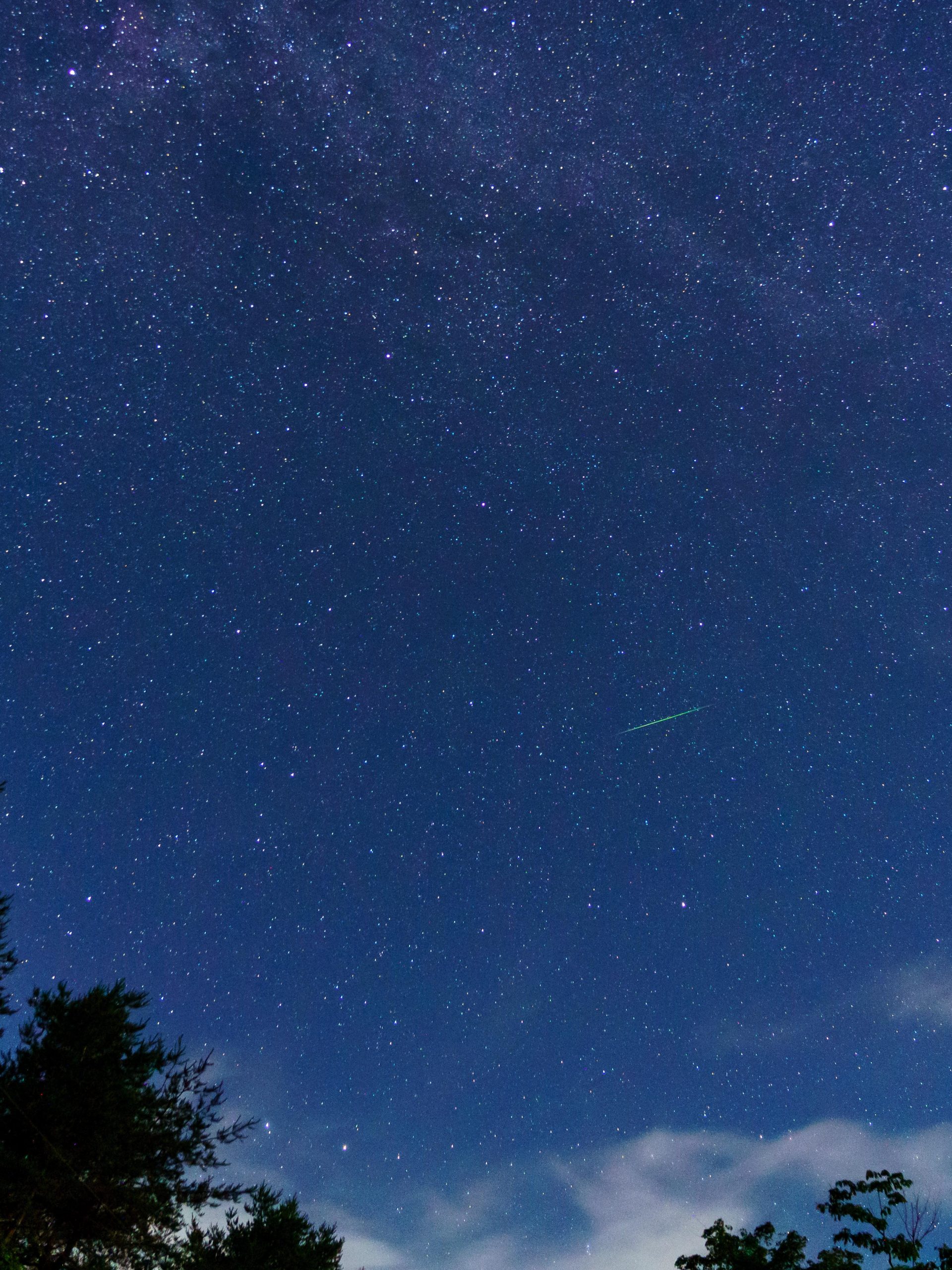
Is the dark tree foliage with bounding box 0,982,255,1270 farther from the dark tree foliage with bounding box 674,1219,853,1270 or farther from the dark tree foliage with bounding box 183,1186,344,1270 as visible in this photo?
the dark tree foliage with bounding box 674,1219,853,1270

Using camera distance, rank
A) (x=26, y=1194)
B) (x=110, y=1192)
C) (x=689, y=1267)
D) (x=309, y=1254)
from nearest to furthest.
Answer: (x=26, y=1194) → (x=110, y=1192) → (x=689, y=1267) → (x=309, y=1254)

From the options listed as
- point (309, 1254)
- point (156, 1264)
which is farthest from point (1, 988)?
point (309, 1254)

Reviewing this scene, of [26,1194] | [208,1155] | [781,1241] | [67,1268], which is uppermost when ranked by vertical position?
[781,1241]

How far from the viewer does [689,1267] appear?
71.1 feet

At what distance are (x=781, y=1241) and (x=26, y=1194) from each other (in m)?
18.3

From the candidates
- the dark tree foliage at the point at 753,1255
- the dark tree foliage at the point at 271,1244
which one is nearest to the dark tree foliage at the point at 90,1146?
the dark tree foliage at the point at 271,1244

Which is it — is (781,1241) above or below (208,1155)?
above

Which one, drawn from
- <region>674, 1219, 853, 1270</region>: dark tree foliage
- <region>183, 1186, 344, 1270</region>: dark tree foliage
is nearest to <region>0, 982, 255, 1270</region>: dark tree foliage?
<region>183, 1186, 344, 1270</region>: dark tree foliage

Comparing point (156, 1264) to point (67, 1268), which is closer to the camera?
point (67, 1268)

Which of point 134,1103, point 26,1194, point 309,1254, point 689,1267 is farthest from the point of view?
point 309,1254

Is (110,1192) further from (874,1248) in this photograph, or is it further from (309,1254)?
(874,1248)

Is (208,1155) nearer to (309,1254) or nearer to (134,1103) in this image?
(134,1103)

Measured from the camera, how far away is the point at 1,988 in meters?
18.0

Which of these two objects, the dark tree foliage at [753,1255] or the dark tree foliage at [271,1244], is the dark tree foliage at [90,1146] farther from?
the dark tree foliage at [753,1255]
